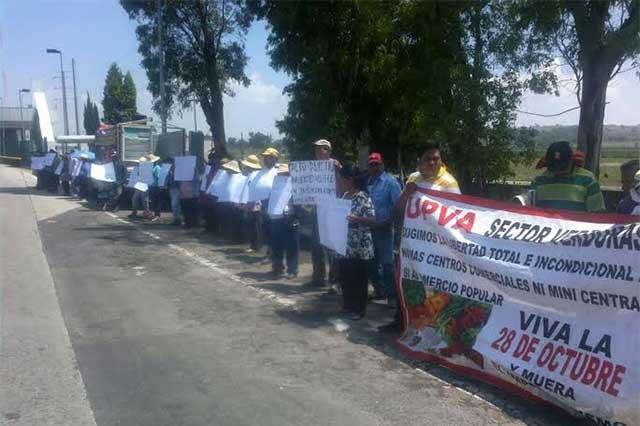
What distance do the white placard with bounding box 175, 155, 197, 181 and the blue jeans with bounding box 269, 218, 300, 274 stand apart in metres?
6.20

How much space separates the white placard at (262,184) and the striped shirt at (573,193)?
557 centimetres

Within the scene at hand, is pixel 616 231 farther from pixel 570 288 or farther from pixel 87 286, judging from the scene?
pixel 87 286

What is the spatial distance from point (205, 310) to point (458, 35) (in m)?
8.24

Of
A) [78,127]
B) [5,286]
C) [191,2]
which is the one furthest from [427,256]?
[78,127]

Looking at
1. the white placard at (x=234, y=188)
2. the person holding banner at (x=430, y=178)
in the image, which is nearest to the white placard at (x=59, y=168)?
the white placard at (x=234, y=188)

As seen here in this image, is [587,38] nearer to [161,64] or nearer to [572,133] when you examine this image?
[572,133]

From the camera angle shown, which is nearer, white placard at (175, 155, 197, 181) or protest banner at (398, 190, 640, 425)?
protest banner at (398, 190, 640, 425)

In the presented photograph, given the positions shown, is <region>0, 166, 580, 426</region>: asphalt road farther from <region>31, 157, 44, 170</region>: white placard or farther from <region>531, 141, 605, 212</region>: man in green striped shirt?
<region>31, 157, 44, 170</region>: white placard

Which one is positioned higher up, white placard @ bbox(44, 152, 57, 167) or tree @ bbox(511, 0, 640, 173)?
tree @ bbox(511, 0, 640, 173)

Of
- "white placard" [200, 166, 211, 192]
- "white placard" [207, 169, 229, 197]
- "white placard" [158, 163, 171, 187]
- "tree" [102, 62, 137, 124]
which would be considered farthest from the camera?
→ "tree" [102, 62, 137, 124]

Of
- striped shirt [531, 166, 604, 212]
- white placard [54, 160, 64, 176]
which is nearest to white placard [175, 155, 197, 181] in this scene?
striped shirt [531, 166, 604, 212]

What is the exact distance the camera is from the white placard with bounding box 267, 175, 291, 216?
32.6 feet

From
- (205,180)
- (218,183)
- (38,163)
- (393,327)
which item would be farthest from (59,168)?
(393,327)

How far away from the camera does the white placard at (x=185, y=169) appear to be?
16.1 meters
